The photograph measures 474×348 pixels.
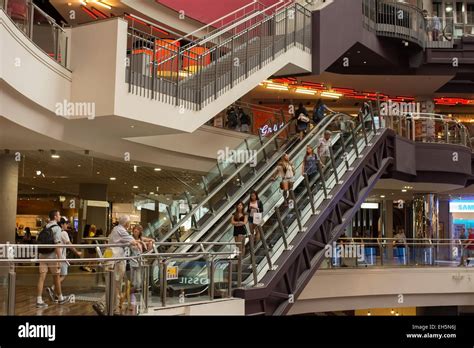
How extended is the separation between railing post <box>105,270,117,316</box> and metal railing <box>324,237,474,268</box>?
33.2 ft

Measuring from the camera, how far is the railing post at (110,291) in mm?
7566

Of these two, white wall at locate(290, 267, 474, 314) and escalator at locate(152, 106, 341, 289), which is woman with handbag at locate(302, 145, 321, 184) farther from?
white wall at locate(290, 267, 474, 314)

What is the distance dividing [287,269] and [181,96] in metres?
4.05

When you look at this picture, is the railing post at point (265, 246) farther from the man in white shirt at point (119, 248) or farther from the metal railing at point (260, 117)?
the metal railing at point (260, 117)

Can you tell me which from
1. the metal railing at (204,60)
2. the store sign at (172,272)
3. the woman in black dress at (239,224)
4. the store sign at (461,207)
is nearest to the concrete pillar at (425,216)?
the store sign at (461,207)

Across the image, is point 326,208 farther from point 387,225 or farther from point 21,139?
point 387,225

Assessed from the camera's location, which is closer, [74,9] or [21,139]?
[21,139]

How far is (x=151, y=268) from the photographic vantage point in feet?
29.0

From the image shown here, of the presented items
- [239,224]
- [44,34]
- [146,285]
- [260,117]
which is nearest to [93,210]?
[260,117]

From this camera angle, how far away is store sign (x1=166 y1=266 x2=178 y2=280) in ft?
30.7

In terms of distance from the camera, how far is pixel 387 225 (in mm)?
31188

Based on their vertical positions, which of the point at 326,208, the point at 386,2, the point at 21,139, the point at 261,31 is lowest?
the point at 326,208
